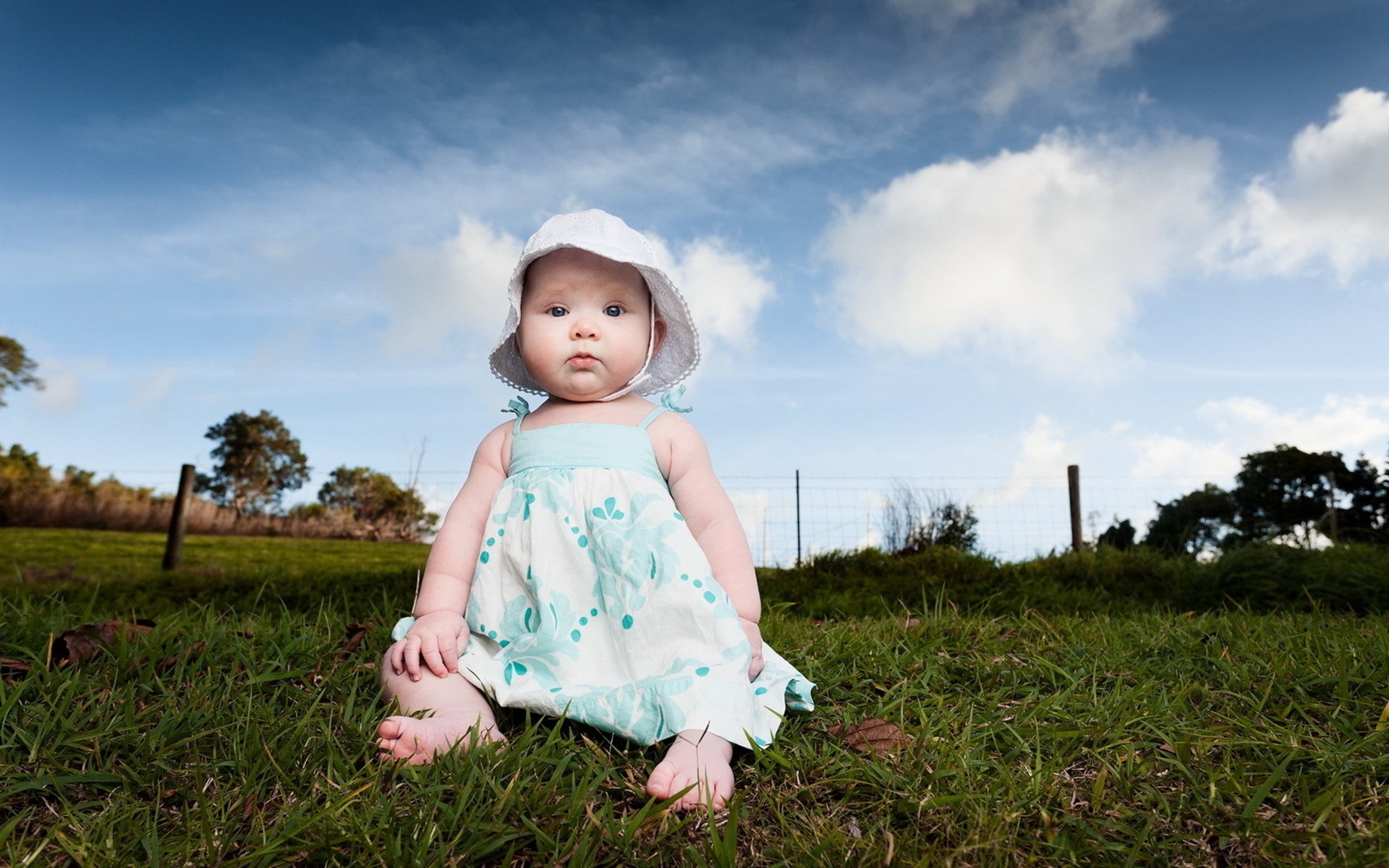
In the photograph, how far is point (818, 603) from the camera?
5492mm

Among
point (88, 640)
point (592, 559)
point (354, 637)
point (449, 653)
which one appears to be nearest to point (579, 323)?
point (592, 559)

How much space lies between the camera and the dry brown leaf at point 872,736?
7.31ft

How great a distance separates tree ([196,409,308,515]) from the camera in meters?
23.1

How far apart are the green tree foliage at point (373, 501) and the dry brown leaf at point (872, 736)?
45.3 ft

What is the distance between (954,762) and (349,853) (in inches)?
50.4

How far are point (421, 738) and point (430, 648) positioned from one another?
0.32 m

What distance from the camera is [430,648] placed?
237cm

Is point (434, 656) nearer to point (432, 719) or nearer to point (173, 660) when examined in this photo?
point (432, 719)

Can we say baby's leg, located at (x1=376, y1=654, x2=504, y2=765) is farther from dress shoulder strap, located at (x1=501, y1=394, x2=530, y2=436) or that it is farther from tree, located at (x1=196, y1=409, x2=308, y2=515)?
tree, located at (x1=196, y1=409, x2=308, y2=515)

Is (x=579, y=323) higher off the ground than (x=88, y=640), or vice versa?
(x=579, y=323)

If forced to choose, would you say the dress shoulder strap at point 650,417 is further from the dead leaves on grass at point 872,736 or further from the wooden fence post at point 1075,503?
the wooden fence post at point 1075,503

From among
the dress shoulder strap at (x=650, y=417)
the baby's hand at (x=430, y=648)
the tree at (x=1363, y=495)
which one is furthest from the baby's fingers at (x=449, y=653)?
the tree at (x=1363, y=495)

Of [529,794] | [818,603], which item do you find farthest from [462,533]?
[818,603]

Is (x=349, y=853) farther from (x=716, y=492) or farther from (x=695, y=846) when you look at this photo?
(x=716, y=492)
